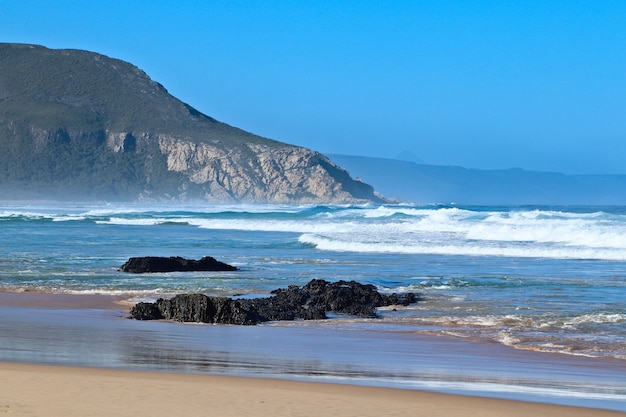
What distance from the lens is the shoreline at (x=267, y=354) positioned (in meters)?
8.95

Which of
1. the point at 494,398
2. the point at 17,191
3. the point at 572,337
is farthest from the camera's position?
Result: the point at 17,191

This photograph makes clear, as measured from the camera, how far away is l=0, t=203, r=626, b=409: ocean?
9625mm

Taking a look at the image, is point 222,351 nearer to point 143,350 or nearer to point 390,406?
point 143,350

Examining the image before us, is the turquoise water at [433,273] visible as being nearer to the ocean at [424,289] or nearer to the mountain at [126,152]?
the ocean at [424,289]

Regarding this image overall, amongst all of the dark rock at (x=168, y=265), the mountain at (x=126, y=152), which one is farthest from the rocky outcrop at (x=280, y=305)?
the mountain at (x=126, y=152)

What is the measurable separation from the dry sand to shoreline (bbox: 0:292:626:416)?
224 millimetres

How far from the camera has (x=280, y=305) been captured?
48.2 feet

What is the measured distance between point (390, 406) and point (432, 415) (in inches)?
15.5

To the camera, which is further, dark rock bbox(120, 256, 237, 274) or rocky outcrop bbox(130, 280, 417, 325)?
dark rock bbox(120, 256, 237, 274)

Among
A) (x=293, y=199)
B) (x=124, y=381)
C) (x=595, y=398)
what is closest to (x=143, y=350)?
(x=124, y=381)

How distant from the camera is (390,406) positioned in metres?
7.66

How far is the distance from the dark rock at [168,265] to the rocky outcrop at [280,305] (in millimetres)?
5115

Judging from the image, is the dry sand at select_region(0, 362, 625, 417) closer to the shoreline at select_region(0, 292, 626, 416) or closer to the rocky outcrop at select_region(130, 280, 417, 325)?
the shoreline at select_region(0, 292, 626, 416)

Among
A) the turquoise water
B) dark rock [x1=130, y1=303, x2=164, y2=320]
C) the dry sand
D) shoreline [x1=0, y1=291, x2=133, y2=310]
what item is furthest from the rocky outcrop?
the dry sand
